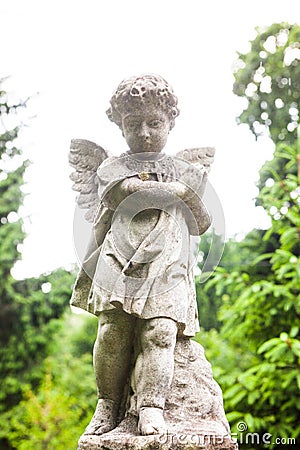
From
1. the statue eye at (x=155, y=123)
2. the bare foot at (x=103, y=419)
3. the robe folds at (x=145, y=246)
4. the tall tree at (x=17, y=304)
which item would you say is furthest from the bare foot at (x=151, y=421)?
the tall tree at (x=17, y=304)

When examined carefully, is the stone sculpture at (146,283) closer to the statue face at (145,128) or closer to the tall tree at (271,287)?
the statue face at (145,128)

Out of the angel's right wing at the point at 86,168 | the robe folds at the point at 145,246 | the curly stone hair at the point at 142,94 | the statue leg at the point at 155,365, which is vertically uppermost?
the curly stone hair at the point at 142,94

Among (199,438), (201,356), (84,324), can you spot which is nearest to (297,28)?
(201,356)

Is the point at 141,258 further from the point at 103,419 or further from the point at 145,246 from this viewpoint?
the point at 103,419

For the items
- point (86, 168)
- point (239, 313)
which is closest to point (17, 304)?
point (239, 313)

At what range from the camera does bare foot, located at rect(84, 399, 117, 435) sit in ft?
10.7

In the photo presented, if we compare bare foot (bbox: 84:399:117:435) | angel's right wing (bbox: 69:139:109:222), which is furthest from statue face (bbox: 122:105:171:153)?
bare foot (bbox: 84:399:117:435)

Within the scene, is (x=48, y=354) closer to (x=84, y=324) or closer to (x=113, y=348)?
(x=84, y=324)

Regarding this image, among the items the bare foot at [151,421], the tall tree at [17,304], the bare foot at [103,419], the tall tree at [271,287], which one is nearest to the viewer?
the bare foot at [151,421]

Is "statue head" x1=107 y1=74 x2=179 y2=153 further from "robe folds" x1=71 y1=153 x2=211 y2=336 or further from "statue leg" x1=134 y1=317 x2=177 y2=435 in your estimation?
"statue leg" x1=134 y1=317 x2=177 y2=435

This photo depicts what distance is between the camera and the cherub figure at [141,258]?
3.23 metres

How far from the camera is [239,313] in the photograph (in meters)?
7.36

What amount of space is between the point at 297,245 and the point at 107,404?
183 inches

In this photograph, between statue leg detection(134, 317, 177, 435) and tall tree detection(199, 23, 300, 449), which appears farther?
tall tree detection(199, 23, 300, 449)
